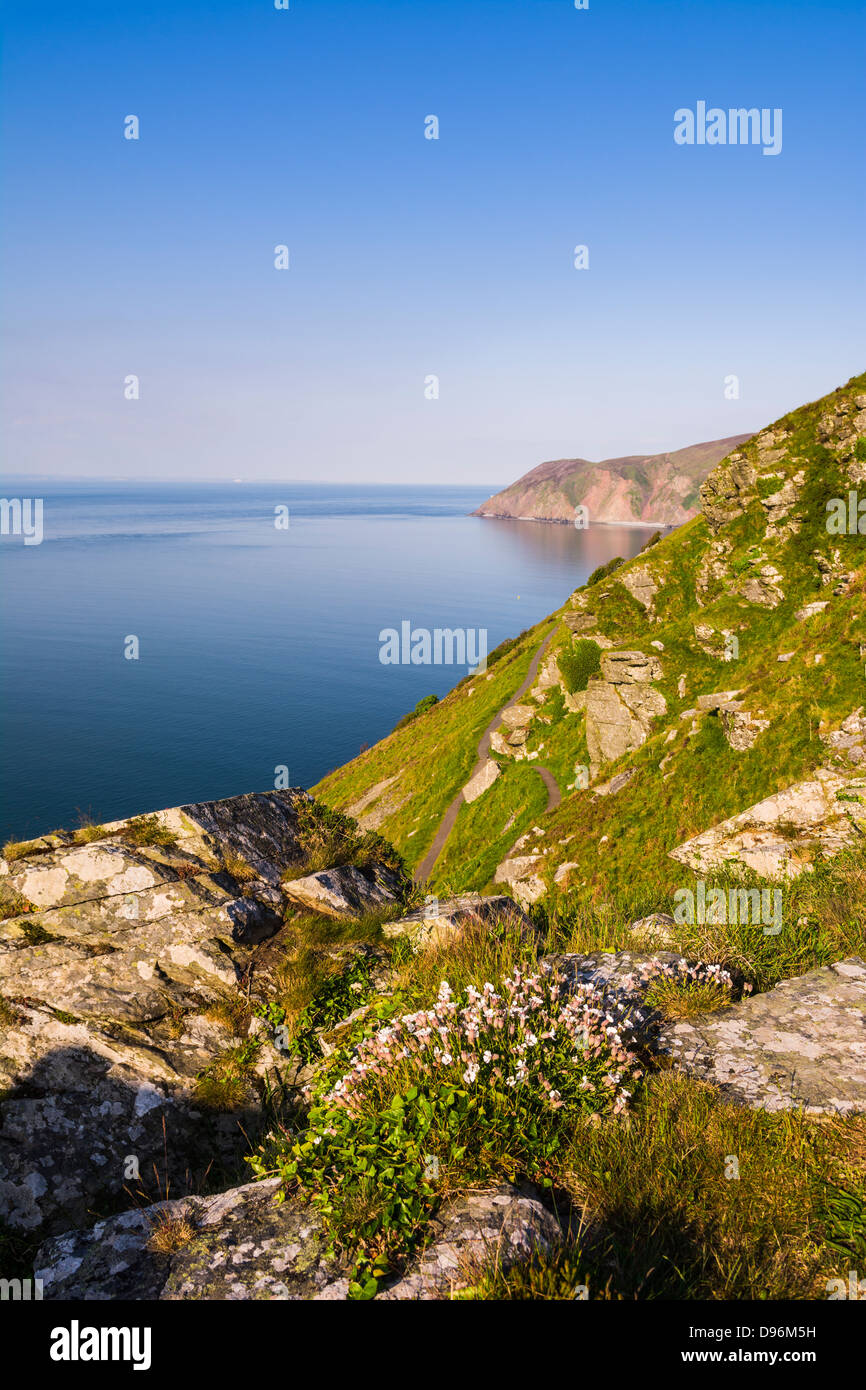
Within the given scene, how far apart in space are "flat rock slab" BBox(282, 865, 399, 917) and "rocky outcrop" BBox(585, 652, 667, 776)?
46.4m

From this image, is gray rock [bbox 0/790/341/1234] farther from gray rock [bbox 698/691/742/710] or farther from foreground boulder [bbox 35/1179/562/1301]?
gray rock [bbox 698/691/742/710]

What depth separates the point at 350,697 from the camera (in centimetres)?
15162

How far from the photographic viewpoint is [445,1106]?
486cm

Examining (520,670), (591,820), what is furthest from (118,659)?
(591,820)

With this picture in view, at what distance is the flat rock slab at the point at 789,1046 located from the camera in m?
5.45

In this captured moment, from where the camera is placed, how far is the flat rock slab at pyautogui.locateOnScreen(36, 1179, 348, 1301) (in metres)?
4.08

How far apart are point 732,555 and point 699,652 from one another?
10.8 metres

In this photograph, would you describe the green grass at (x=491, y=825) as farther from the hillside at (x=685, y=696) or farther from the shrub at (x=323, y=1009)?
the shrub at (x=323, y=1009)

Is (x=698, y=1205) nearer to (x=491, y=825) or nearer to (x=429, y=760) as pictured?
(x=491, y=825)

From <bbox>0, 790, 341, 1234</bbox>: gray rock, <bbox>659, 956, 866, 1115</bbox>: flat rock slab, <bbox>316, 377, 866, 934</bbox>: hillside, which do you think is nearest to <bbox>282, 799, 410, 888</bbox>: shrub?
<bbox>0, 790, 341, 1234</bbox>: gray rock

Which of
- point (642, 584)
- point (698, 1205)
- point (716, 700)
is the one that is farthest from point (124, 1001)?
point (642, 584)

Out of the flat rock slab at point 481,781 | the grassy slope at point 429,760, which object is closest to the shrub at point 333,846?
the grassy slope at point 429,760

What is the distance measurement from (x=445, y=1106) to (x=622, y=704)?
176 feet
